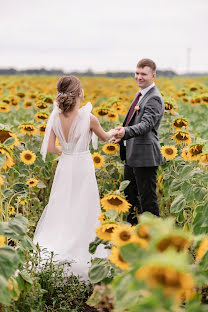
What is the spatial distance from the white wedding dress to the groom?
0.31 meters

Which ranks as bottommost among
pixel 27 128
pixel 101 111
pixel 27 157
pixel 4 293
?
pixel 4 293

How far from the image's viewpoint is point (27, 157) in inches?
131

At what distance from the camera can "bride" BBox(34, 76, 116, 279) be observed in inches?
108

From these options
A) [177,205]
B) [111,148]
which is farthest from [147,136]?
[177,205]

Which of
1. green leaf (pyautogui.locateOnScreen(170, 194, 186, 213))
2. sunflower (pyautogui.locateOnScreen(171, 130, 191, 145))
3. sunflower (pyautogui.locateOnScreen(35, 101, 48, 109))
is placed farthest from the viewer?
sunflower (pyautogui.locateOnScreen(35, 101, 48, 109))

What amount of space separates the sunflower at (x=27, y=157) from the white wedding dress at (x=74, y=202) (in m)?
0.43

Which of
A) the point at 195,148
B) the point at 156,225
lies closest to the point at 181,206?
the point at 195,148

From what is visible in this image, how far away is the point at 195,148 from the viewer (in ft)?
7.52

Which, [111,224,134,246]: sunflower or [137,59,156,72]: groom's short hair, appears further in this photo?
[137,59,156,72]: groom's short hair

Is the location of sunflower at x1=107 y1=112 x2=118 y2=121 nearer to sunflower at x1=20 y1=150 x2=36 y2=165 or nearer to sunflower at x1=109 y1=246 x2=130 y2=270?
sunflower at x1=20 y1=150 x2=36 y2=165

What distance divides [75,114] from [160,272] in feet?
6.53

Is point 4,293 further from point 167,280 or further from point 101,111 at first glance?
point 101,111

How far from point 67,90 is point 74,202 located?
0.84 metres

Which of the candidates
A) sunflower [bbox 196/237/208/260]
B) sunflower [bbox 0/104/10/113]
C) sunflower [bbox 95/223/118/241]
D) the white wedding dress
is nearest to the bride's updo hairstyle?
the white wedding dress
